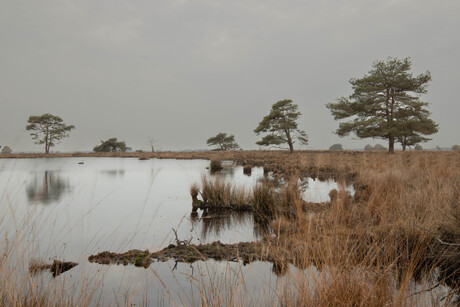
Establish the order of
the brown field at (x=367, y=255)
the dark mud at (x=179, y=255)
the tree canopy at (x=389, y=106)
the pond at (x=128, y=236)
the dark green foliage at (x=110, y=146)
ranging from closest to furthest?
the brown field at (x=367, y=255), the pond at (x=128, y=236), the dark mud at (x=179, y=255), the tree canopy at (x=389, y=106), the dark green foliage at (x=110, y=146)

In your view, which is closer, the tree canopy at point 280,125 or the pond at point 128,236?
the pond at point 128,236

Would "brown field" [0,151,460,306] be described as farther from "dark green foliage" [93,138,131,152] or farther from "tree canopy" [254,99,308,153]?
"dark green foliage" [93,138,131,152]

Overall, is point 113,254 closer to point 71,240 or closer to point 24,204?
point 71,240

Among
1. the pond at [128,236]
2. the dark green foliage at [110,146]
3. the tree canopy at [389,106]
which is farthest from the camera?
the dark green foliage at [110,146]

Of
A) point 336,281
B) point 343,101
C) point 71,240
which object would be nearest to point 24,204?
point 71,240

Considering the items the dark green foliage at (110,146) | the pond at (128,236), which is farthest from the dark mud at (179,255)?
the dark green foliage at (110,146)

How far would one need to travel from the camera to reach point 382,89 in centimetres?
2266

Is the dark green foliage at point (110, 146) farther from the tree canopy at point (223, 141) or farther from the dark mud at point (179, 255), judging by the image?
the dark mud at point (179, 255)

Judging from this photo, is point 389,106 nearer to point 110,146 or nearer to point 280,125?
point 280,125

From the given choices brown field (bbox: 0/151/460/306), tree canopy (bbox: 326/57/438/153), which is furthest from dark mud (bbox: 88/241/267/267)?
tree canopy (bbox: 326/57/438/153)

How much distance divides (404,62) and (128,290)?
85.2 feet

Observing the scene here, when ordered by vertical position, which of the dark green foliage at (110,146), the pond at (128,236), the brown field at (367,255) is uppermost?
the dark green foliage at (110,146)

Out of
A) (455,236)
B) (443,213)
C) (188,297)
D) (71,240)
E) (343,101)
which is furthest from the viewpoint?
(343,101)

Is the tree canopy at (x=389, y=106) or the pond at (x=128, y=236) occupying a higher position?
the tree canopy at (x=389, y=106)
